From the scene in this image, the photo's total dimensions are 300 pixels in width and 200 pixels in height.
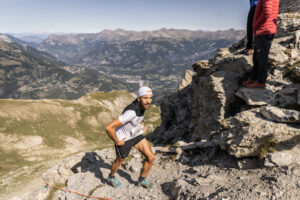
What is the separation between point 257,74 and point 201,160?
665cm

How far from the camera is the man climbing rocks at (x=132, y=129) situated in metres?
7.76

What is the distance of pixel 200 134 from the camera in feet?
69.4

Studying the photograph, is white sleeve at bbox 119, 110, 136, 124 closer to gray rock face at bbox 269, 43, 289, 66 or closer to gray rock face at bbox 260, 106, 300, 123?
gray rock face at bbox 260, 106, 300, 123

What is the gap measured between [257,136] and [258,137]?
0.06m

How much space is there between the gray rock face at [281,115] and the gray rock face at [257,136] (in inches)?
7.9

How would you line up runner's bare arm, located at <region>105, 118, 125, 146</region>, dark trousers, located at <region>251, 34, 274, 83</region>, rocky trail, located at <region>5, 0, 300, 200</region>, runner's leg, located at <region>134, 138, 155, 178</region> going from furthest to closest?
dark trousers, located at <region>251, 34, 274, 83</region>, runner's leg, located at <region>134, 138, 155, 178</region>, runner's bare arm, located at <region>105, 118, 125, 146</region>, rocky trail, located at <region>5, 0, 300, 200</region>

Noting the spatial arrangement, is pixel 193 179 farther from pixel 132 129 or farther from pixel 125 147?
pixel 132 129

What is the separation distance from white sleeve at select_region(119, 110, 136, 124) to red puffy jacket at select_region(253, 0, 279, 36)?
27.4 feet

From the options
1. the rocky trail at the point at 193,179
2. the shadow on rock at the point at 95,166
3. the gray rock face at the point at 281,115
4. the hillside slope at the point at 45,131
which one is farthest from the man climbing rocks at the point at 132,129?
the hillside slope at the point at 45,131

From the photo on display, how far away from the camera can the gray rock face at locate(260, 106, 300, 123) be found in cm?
781

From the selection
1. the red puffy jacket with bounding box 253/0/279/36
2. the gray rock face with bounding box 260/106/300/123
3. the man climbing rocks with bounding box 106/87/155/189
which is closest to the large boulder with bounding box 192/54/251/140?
the red puffy jacket with bounding box 253/0/279/36

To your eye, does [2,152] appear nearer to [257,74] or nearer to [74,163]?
[74,163]

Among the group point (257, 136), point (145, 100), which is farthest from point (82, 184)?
point (257, 136)

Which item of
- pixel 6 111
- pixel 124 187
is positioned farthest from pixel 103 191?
pixel 6 111
